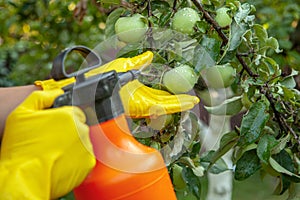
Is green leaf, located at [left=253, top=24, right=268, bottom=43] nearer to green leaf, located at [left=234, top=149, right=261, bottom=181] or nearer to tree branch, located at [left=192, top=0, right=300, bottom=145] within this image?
tree branch, located at [left=192, top=0, right=300, bottom=145]

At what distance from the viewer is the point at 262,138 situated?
3.57 ft

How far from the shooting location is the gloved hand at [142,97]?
85cm

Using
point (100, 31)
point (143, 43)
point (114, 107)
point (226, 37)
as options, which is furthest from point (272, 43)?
point (100, 31)

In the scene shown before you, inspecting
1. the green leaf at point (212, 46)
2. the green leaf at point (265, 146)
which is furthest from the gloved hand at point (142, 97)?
the green leaf at point (265, 146)

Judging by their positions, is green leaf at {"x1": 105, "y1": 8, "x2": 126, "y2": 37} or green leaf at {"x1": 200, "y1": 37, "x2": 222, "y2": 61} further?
green leaf at {"x1": 105, "y1": 8, "x2": 126, "y2": 37}

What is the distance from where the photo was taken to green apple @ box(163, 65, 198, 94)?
93cm

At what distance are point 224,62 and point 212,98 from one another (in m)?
0.08

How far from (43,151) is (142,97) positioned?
0.23 meters

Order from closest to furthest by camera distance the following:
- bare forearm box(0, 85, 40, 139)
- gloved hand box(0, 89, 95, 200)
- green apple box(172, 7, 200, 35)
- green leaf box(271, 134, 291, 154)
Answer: gloved hand box(0, 89, 95, 200)
bare forearm box(0, 85, 40, 139)
green apple box(172, 7, 200, 35)
green leaf box(271, 134, 291, 154)

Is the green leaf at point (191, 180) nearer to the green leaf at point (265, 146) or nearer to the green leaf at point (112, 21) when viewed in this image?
the green leaf at point (265, 146)

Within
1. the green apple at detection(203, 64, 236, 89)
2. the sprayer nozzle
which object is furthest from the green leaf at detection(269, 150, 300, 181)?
the sprayer nozzle

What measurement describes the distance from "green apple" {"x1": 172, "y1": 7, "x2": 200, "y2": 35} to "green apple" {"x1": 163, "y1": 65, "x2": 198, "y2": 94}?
71 millimetres

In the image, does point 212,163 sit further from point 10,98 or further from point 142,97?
point 10,98

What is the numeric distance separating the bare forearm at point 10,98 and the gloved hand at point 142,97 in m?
0.03
